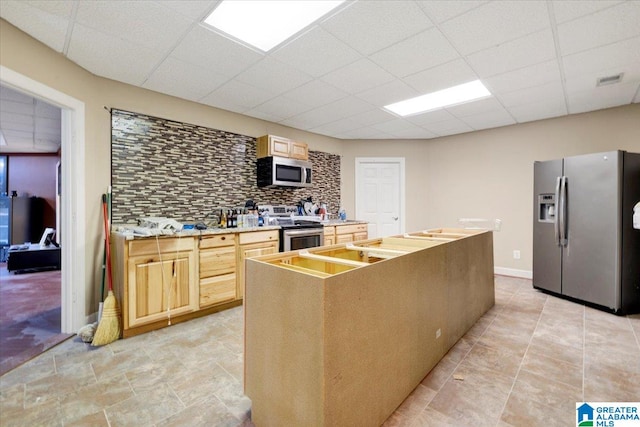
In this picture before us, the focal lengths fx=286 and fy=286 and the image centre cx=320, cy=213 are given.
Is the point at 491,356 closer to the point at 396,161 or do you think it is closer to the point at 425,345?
the point at 425,345

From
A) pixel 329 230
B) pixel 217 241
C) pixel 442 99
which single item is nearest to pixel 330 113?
pixel 442 99

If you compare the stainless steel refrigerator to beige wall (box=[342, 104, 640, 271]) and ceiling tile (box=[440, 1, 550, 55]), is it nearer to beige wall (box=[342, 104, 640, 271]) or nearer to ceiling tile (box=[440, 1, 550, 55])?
beige wall (box=[342, 104, 640, 271])

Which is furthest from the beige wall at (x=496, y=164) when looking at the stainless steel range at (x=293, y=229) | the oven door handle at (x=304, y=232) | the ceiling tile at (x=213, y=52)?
the ceiling tile at (x=213, y=52)

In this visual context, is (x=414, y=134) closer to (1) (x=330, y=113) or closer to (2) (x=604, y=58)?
(1) (x=330, y=113)

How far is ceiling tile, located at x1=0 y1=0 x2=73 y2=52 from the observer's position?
1.81 metres

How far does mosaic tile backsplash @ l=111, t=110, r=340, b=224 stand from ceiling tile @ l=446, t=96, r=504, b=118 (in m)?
2.75

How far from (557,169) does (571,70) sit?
128 cm

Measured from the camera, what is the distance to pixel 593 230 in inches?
125

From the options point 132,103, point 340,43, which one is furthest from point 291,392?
point 132,103

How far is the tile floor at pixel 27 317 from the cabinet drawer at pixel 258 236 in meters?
1.71

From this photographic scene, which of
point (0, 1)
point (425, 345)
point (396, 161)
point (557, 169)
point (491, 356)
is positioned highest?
point (0, 1)

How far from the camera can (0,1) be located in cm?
177

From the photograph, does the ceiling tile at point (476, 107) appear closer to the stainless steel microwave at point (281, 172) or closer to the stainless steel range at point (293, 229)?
the stainless steel microwave at point (281, 172)

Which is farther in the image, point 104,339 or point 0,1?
point 104,339
